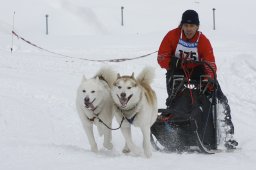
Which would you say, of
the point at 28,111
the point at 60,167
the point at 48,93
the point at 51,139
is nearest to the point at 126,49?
the point at 48,93

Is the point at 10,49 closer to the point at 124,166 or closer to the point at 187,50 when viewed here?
the point at 187,50

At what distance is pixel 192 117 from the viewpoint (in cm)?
509

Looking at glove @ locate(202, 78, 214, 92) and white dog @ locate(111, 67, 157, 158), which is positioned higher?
glove @ locate(202, 78, 214, 92)

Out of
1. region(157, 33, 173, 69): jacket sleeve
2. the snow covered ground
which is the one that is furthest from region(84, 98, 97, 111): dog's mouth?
region(157, 33, 173, 69): jacket sleeve

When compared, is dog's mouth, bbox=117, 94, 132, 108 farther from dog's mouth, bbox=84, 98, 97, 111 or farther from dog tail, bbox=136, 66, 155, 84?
dog tail, bbox=136, 66, 155, 84

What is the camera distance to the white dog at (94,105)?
493 cm

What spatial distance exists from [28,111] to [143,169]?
11.7ft

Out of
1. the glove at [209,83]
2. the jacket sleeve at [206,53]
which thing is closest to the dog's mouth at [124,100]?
the glove at [209,83]

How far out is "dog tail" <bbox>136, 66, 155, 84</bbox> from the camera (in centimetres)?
520

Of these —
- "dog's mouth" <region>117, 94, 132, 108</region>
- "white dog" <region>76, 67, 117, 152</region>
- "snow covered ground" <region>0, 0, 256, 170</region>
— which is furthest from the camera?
"white dog" <region>76, 67, 117, 152</region>

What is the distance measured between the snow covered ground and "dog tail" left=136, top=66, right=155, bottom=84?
2.17 ft

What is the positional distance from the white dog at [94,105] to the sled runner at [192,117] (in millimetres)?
554

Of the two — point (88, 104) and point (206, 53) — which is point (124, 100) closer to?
point (88, 104)

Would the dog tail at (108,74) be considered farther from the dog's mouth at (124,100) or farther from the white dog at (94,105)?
the dog's mouth at (124,100)
